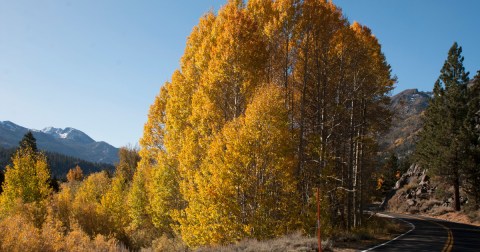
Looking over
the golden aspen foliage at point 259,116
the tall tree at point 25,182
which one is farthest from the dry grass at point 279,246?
the tall tree at point 25,182

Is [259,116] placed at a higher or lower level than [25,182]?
higher

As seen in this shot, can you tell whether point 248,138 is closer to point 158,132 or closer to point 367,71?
point 367,71

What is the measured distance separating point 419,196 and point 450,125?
18875 millimetres

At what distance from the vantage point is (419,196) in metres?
53.5

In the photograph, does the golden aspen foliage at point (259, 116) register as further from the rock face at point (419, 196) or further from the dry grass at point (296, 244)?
the rock face at point (419, 196)

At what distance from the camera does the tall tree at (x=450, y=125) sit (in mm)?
38281

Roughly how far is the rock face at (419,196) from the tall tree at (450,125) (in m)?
3.72

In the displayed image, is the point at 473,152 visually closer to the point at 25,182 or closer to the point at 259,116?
the point at 259,116

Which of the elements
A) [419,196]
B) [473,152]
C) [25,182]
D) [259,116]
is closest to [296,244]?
[259,116]

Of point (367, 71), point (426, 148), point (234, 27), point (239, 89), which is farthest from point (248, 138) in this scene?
point (426, 148)

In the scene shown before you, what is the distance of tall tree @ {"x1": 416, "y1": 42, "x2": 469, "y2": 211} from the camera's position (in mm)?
38281

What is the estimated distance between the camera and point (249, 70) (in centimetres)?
1803

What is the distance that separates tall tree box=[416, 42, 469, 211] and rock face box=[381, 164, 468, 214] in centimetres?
372

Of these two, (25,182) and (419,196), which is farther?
(419,196)
